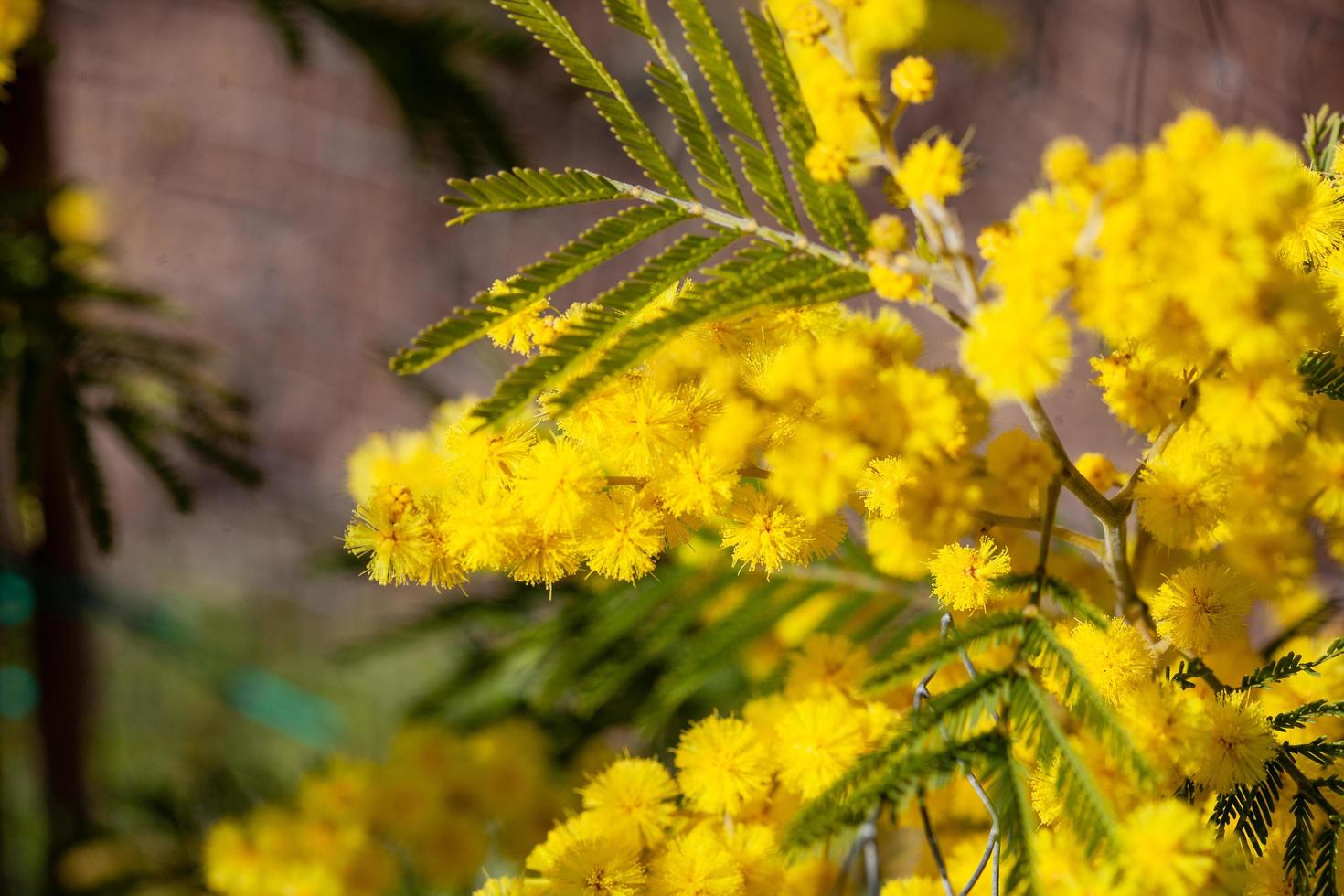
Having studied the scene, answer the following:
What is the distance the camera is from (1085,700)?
0.49 meters

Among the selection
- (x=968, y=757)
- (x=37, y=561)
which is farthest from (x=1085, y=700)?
(x=37, y=561)

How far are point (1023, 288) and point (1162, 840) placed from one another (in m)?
0.24

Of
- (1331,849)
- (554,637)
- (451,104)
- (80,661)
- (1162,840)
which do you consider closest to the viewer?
(1162,840)

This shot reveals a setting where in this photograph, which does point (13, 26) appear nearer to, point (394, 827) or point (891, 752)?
point (394, 827)

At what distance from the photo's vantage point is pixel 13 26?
105cm

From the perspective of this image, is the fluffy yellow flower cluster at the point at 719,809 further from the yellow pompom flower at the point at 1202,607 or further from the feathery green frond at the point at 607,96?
the feathery green frond at the point at 607,96

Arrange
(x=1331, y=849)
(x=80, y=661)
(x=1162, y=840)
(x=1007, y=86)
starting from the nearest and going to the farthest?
(x=1162, y=840)
(x=1331, y=849)
(x=80, y=661)
(x=1007, y=86)

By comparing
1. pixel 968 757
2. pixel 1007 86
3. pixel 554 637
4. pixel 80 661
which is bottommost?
pixel 80 661

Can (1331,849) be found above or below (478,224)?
above

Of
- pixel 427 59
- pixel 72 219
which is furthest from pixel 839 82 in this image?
pixel 72 219

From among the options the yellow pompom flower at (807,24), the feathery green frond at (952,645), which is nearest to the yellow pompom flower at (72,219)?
the yellow pompom flower at (807,24)

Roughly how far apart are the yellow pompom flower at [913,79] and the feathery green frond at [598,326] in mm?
113

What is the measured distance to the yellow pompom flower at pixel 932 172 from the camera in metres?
0.47

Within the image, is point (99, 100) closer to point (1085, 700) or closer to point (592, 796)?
point (592, 796)
